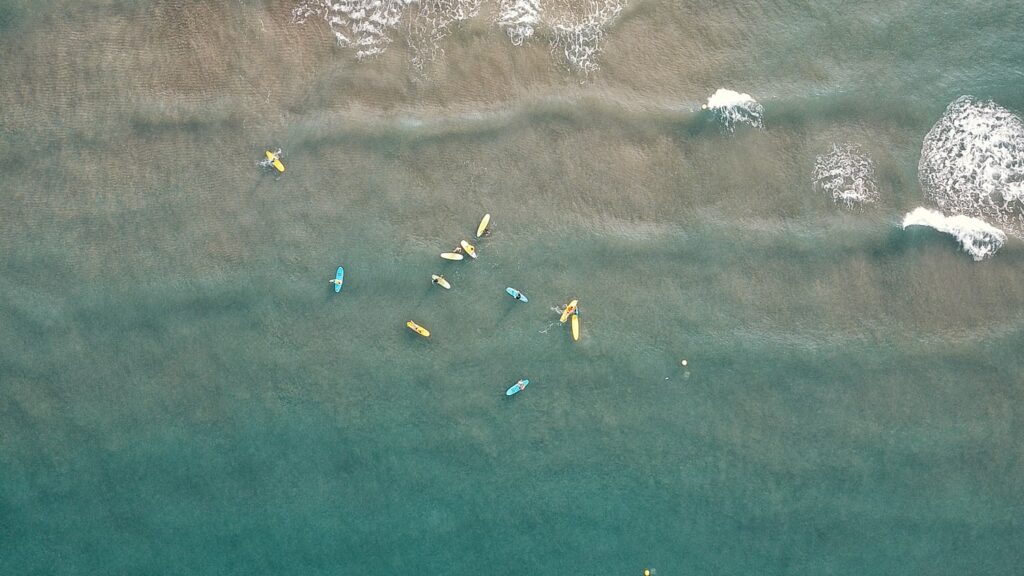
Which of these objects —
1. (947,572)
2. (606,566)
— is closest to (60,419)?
(606,566)

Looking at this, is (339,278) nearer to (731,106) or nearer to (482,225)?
(482,225)

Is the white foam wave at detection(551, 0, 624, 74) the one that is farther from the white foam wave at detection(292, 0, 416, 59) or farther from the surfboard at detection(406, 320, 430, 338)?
the surfboard at detection(406, 320, 430, 338)

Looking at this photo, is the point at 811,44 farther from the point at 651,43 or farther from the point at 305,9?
the point at 305,9

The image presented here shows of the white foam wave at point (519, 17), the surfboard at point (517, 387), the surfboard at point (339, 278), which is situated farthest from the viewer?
the surfboard at point (517, 387)

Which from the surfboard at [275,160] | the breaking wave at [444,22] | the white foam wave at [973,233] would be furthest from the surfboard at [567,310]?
the white foam wave at [973,233]

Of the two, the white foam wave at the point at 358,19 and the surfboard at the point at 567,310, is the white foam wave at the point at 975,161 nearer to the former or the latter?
the surfboard at the point at 567,310

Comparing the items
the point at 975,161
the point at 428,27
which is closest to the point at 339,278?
the point at 428,27

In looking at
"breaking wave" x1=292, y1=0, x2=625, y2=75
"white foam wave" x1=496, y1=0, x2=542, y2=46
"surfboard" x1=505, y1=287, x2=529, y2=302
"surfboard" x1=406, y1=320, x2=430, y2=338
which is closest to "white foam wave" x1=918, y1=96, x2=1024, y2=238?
"breaking wave" x1=292, y1=0, x2=625, y2=75
